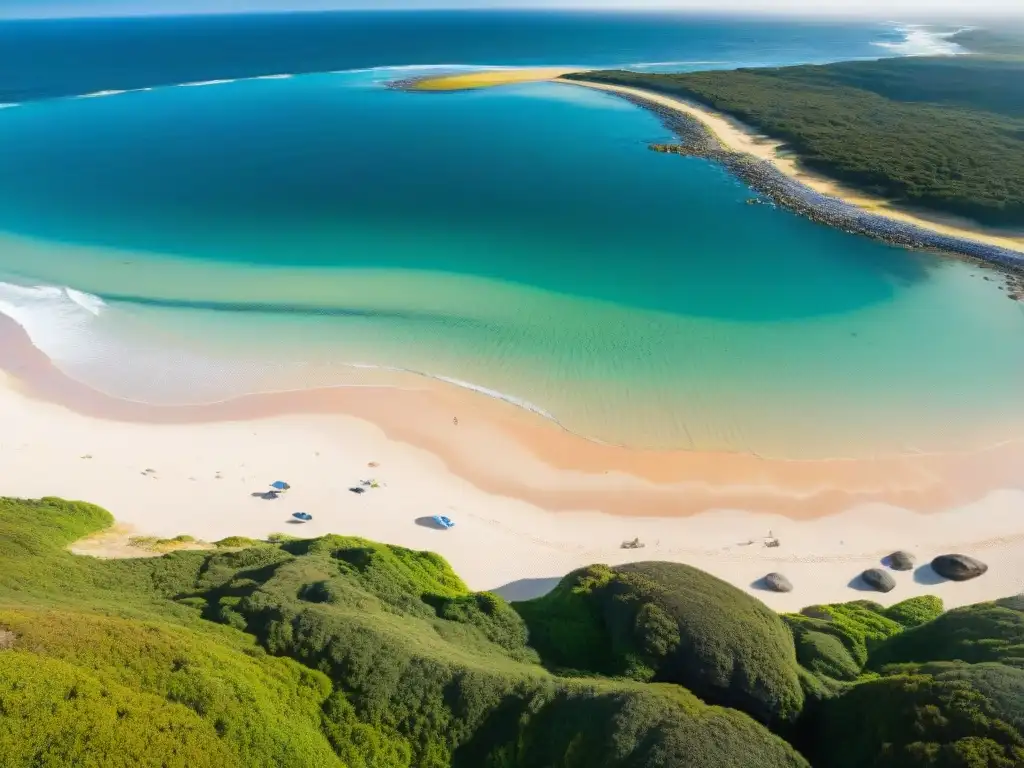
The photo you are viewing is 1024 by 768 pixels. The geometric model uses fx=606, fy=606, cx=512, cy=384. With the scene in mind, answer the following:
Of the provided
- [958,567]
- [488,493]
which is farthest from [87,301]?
[958,567]

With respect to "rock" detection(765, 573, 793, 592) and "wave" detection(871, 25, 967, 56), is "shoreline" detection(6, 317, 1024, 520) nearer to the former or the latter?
"rock" detection(765, 573, 793, 592)

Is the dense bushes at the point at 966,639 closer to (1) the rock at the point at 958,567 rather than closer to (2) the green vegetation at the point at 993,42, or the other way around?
(1) the rock at the point at 958,567

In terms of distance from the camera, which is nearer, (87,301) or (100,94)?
(87,301)

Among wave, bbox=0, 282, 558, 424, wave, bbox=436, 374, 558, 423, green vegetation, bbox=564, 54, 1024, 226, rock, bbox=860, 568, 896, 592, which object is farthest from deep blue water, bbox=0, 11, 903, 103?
rock, bbox=860, 568, 896, 592

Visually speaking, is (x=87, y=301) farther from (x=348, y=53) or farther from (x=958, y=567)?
(x=348, y=53)

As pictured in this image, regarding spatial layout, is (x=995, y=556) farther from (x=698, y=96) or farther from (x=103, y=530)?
(x=698, y=96)

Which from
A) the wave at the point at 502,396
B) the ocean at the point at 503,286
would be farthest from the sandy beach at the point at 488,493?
the ocean at the point at 503,286

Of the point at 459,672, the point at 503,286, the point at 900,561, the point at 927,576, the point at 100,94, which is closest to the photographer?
the point at 459,672

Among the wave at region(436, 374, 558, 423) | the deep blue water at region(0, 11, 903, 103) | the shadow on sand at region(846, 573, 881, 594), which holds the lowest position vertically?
the shadow on sand at region(846, 573, 881, 594)
